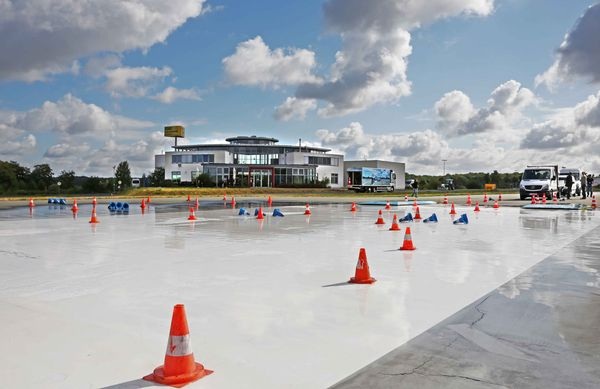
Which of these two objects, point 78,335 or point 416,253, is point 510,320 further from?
point 416,253

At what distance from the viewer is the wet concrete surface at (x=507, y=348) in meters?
4.11

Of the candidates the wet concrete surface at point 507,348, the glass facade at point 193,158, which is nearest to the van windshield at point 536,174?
the wet concrete surface at point 507,348

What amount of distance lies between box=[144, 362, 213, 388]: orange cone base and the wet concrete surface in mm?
1144

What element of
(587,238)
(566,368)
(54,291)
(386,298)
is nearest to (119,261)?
(54,291)

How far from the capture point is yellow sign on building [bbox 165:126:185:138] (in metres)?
122

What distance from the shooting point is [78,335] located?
532 cm

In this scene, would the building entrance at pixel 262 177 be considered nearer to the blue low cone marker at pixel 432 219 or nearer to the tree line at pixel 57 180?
the tree line at pixel 57 180

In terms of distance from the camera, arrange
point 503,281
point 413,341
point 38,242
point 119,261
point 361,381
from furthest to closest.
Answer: point 38,242, point 119,261, point 503,281, point 413,341, point 361,381

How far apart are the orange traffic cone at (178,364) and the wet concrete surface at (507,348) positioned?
120cm

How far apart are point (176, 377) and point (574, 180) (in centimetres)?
5527

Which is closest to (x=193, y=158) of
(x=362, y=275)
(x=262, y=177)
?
(x=262, y=177)

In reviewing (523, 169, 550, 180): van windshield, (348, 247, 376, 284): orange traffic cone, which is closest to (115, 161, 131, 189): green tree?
(523, 169, 550, 180): van windshield

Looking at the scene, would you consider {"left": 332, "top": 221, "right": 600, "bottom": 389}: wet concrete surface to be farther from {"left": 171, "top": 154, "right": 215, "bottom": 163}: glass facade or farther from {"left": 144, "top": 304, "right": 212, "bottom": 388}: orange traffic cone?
{"left": 171, "top": 154, "right": 215, "bottom": 163}: glass facade

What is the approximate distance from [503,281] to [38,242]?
1134 centimetres
